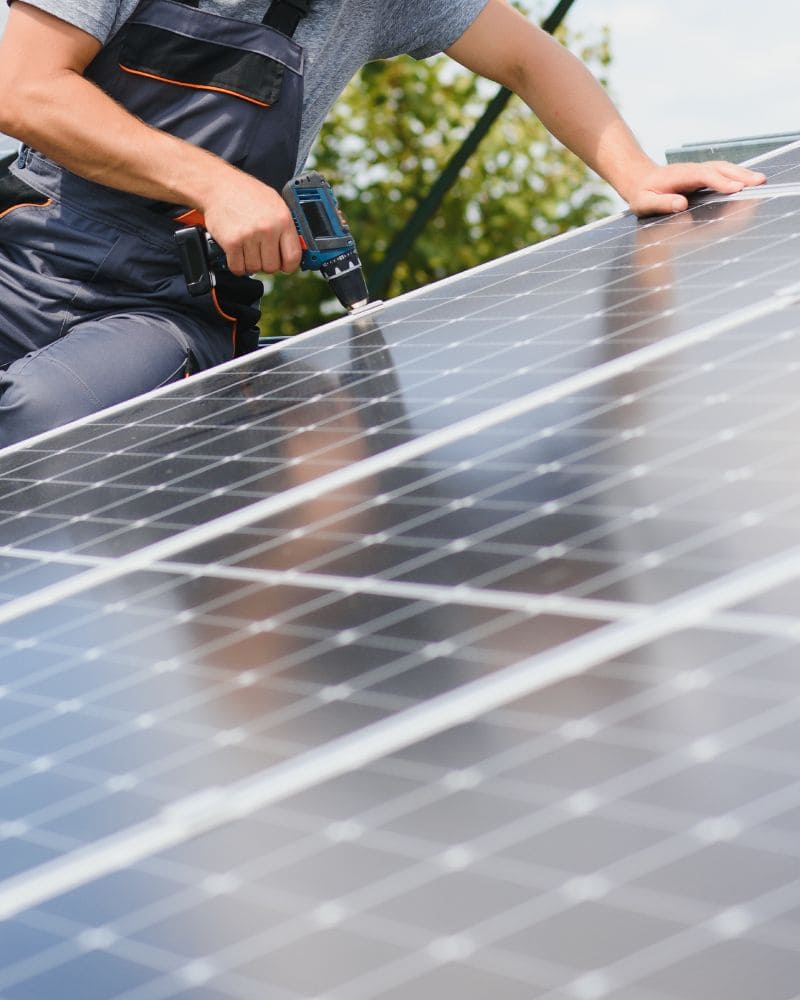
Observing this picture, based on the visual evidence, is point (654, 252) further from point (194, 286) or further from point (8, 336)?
point (8, 336)

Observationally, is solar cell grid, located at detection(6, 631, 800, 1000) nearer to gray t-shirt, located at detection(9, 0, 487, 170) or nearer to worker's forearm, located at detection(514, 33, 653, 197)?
gray t-shirt, located at detection(9, 0, 487, 170)

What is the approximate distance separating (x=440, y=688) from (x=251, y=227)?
2.15 metres

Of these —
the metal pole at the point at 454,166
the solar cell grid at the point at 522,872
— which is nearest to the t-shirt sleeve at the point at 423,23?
the metal pole at the point at 454,166

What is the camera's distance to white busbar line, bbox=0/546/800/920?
4.24 ft

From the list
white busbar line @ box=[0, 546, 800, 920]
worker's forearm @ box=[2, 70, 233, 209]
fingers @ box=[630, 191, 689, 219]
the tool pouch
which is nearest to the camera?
white busbar line @ box=[0, 546, 800, 920]

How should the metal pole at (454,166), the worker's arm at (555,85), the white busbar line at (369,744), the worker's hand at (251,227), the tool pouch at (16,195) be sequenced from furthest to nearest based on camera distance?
the metal pole at (454,166) < the worker's arm at (555,85) < the tool pouch at (16,195) < the worker's hand at (251,227) < the white busbar line at (369,744)

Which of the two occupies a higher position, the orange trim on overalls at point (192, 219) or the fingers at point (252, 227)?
the orange trim on overalls at point (192, 219)

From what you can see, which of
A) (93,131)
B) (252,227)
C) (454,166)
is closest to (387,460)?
(252,227)

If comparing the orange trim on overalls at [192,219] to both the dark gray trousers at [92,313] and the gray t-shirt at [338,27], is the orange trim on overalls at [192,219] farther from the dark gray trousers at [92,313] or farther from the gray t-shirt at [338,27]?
the gray t-shirt at [338,27]

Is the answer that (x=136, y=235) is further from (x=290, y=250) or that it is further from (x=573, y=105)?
(x=573, y=105)

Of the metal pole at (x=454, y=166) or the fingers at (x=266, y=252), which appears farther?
the metal pole at (x=454, y=166)

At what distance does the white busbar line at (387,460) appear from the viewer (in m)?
2.07

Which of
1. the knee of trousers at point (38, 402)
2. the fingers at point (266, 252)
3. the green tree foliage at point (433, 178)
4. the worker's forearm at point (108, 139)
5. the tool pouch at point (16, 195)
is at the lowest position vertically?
the knee of trousers at point (38, 402)

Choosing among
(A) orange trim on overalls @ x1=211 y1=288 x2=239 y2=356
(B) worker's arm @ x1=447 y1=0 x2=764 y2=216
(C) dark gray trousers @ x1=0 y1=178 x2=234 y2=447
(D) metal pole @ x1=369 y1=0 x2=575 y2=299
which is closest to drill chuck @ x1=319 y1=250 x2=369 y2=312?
(A) orange trim on overalls @ x1=211 y1=288 x2=239 y2=356
